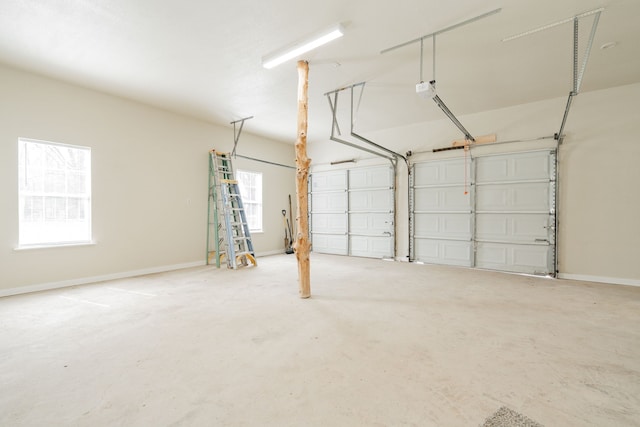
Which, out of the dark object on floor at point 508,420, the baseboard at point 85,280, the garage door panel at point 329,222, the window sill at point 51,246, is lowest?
the dark object on floor at point 508,420

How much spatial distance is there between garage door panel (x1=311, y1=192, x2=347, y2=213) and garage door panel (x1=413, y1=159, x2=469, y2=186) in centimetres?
209

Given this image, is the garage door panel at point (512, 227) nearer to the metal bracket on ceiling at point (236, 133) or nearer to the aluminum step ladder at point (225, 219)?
the aluminum step ladder at point (225, 219)

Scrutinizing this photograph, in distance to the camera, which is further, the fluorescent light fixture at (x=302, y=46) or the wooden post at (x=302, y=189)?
the wooden post at (x=302, y=189)

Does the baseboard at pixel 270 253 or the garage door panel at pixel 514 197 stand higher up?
the garage door panel at pixel 514 197

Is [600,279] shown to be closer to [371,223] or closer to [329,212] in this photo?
[371,223]

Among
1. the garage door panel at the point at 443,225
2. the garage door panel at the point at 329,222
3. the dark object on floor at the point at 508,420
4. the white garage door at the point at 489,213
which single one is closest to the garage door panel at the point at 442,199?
the white garage door at the point at 489,213

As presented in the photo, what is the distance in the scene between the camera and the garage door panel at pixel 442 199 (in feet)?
20.7

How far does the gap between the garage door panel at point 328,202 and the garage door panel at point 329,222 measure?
16 centimetres

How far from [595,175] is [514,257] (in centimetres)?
192

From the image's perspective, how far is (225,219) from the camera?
6.16m

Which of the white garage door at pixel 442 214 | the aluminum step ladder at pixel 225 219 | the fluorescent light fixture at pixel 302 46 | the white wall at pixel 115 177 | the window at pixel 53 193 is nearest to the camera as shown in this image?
the fluorescent light fixture at pixel 302 46

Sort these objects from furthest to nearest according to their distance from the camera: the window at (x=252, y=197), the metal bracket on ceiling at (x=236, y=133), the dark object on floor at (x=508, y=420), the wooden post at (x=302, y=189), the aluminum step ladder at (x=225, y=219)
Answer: the window at (x=252, y=197)
the metal bracket on ceiling at (x=236, y=133)
the aluminum step ladder at (x=225, y=219)
the wooden post at (x=302, y=189)
the dark object on floor at (x=508, y=420)

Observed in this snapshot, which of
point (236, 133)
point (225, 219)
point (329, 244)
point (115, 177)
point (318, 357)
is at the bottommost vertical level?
point (318, 357)

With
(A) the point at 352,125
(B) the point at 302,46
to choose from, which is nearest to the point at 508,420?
(B) the point at 302,46
